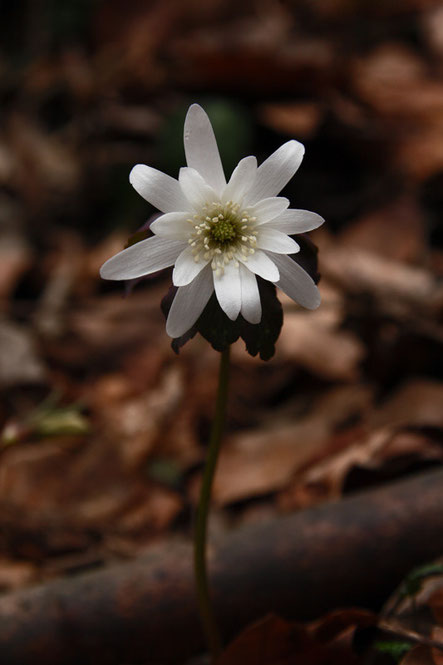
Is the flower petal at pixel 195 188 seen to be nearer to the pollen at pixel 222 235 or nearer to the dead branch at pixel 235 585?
the pollen at pixel 222 235

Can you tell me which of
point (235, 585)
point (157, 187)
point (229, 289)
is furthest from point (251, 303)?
point (235, 585)

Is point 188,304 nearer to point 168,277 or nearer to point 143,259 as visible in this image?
point 143,259

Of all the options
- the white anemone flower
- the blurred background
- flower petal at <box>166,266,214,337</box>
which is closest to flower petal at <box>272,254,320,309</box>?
the white anemone flower

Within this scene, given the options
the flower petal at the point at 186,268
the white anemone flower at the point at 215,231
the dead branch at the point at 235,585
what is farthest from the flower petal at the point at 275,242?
the dead branch at the point at 235,585

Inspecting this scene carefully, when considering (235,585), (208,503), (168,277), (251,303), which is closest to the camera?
(251,303)

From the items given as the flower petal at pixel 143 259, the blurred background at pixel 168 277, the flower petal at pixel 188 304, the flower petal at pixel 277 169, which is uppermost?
the blurred background at pixel 168 277

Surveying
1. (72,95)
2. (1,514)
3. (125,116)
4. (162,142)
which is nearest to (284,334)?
(1,514)

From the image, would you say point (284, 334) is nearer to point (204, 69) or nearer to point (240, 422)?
point (240, 422)
